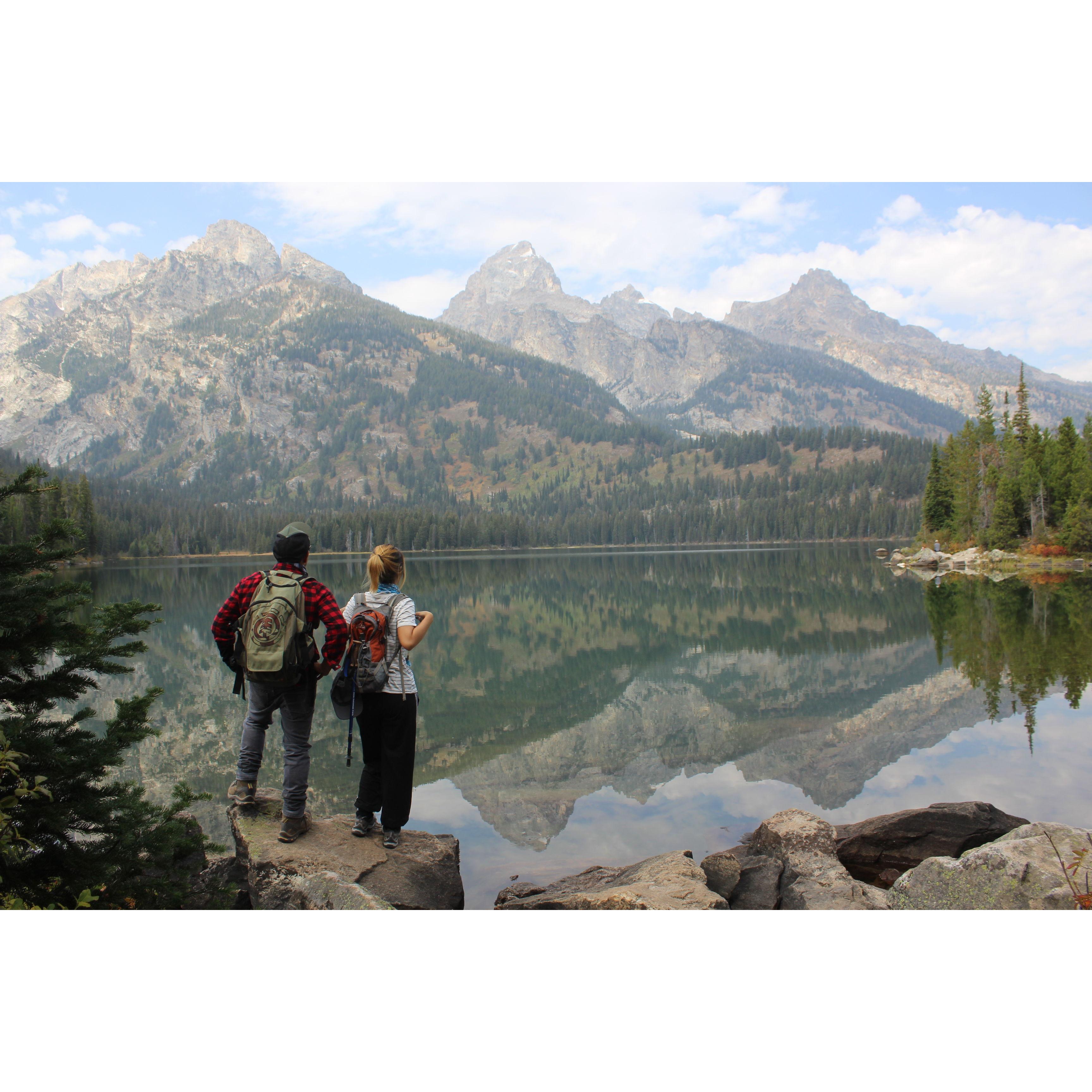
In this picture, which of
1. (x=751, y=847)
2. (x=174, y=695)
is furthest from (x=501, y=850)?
(x=174, y=695)

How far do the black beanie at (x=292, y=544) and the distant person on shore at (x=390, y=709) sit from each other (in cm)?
66

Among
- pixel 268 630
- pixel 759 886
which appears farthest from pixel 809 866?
pixel 268 630

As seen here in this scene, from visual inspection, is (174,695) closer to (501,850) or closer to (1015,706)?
(501,850)

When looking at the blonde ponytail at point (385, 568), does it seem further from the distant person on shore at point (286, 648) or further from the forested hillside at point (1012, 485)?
the forested hillside at point (1012, 485)

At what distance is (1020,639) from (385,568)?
21.5 meters

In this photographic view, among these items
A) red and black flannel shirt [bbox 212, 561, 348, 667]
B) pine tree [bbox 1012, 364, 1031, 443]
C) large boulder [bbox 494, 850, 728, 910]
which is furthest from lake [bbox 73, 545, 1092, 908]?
pine tree [bbox 1012, 364, 1031, 443]

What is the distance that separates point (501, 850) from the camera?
30.6ft

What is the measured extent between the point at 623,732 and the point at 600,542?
7030 inches

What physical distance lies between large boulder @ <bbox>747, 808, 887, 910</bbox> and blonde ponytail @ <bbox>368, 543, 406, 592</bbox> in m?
5.10

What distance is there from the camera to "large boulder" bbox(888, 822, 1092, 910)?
19.9ft

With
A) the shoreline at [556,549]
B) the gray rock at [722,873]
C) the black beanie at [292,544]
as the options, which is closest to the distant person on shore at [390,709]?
the black beanie at [292,544]

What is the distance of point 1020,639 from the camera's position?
21219 mm

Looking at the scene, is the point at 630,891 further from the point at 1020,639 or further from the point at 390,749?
the point at 1020,639

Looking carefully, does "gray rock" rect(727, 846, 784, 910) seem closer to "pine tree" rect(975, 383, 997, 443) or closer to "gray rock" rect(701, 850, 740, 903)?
"gray rock" rect(701, 850, 740, 903)
